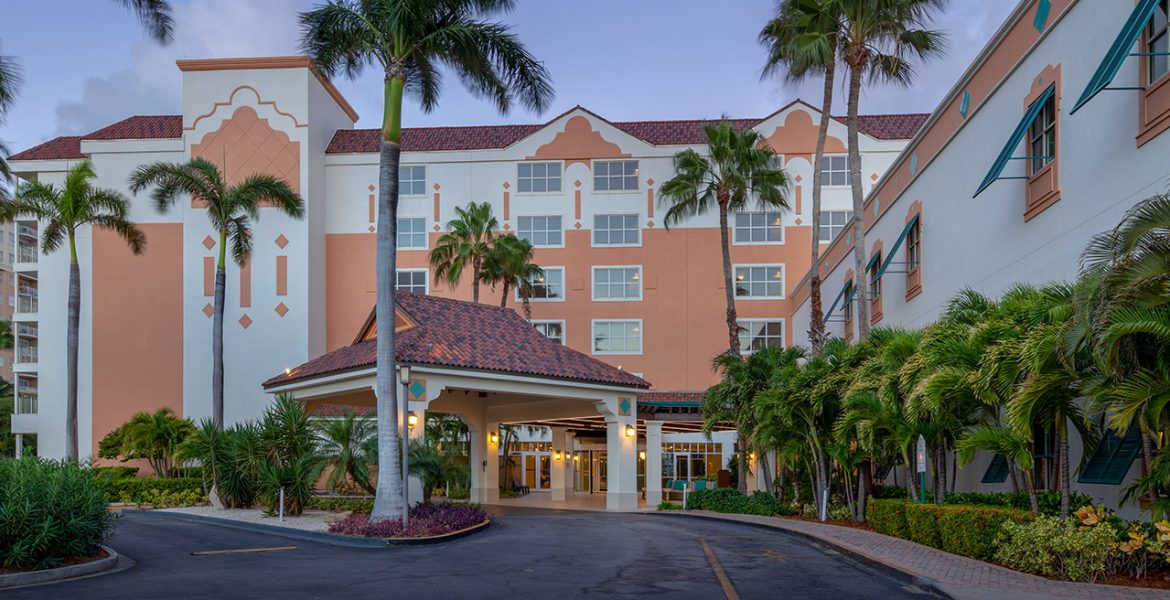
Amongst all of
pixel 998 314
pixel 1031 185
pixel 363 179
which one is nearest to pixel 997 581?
pixel 998 314

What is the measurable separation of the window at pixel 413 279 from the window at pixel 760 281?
1533 cm

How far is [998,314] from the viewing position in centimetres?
1489

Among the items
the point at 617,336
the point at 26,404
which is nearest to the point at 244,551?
the point at 617,336

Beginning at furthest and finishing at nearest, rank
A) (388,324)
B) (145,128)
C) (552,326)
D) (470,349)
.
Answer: (145,128)
(552,326)
(470,349)
(388,324)

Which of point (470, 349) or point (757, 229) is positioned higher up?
point (757, 229)

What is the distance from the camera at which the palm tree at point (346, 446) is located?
2425cm

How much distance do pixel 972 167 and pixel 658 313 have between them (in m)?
28.6

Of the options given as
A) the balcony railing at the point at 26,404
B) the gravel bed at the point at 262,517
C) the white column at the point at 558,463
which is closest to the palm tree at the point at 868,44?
the gravel bed at the point at 262,517

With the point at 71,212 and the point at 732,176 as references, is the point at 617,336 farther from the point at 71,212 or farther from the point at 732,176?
the point at 71,212

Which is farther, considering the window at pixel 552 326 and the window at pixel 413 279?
the window at pixel 413 279

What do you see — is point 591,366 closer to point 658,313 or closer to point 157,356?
point 658,313

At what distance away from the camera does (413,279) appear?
164 feet

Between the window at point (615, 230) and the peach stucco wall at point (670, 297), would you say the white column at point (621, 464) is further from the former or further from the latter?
the window at point (615, 230)

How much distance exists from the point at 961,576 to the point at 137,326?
151 feet
